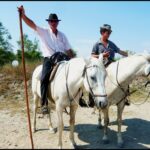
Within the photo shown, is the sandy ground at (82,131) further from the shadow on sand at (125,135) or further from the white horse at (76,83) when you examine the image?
the white horse at (76,83)

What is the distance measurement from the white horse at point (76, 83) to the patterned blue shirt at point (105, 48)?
1.11 meters

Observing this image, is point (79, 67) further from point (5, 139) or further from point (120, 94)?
point (5, 139)

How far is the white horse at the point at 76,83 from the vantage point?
17.7 feet

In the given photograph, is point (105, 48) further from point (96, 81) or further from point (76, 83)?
point (96, 81)

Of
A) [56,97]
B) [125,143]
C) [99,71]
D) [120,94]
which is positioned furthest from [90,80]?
[125,143]

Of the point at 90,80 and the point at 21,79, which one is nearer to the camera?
the point at 90,80

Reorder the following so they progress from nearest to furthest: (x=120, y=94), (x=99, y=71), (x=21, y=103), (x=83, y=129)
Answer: (x=99, y=71)
(x=120, y=94)
(x=83, y=129)
(x=21, y=103)

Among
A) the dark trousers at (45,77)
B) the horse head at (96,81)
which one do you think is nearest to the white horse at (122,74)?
the horse head at (96,81)

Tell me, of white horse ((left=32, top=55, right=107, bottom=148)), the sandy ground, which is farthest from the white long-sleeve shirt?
the sandy ground

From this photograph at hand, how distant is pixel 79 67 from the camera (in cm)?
584

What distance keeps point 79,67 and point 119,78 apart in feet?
3.75

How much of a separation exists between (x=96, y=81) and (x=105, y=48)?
193cm

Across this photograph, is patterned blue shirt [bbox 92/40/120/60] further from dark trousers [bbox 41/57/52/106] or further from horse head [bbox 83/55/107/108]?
horse head [bbox 83/55/107/108]

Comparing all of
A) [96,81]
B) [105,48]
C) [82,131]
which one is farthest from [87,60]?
[82,131]
